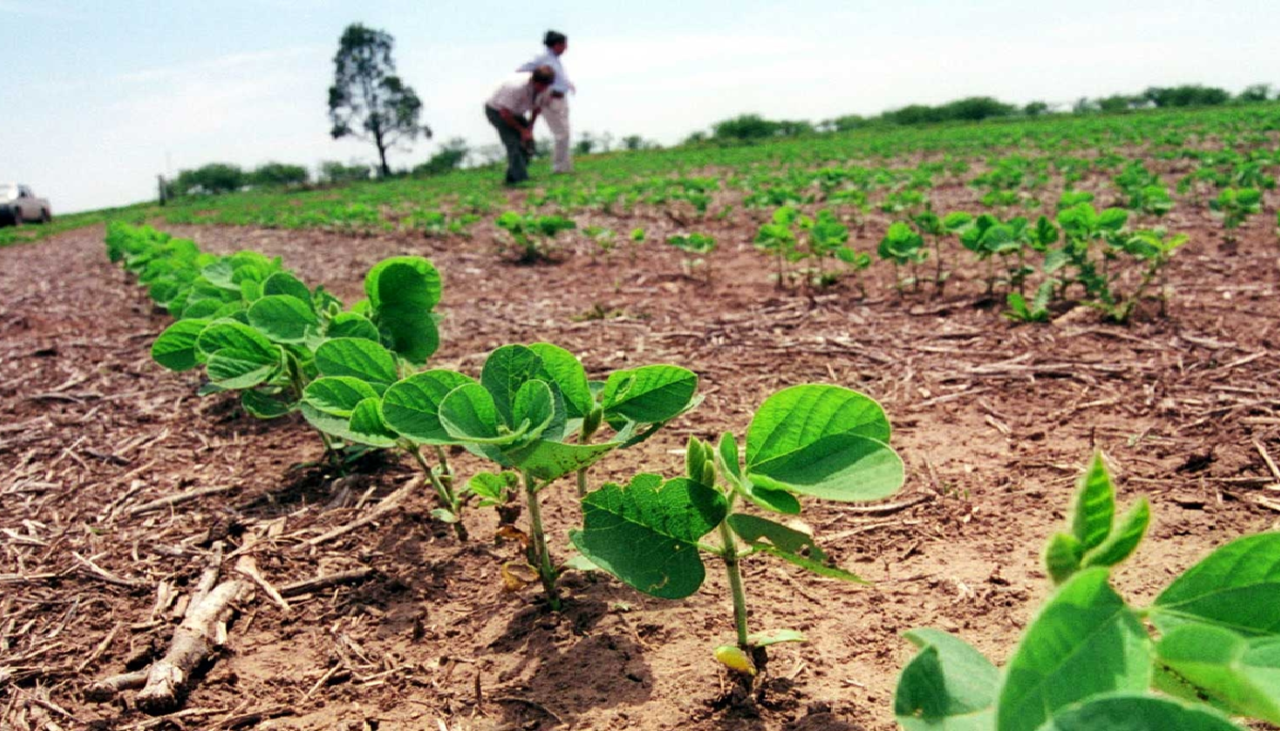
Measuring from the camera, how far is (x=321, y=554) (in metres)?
1.88

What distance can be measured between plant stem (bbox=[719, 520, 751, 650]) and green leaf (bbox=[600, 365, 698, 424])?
0.60 feet

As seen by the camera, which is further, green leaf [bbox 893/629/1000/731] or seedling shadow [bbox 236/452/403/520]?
seedling shadow [bbox 236/452/403/520]

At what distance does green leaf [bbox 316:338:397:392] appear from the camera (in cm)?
160

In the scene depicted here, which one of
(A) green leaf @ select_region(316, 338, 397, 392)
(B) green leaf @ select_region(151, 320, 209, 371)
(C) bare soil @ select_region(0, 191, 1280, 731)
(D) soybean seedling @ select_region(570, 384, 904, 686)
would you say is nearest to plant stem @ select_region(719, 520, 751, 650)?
→ (D) soybean seedling @ select_region(570, 384, 904, 686)

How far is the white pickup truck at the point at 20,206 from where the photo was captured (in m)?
26.7

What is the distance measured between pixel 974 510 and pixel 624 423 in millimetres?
1030

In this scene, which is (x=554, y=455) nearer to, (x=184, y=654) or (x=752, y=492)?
(x=752, y=492)

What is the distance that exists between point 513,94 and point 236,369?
15.4 meters

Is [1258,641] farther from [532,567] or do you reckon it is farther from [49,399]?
[49,399]

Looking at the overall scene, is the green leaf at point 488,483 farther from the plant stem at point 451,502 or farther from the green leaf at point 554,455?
the green leaf at point 554,455

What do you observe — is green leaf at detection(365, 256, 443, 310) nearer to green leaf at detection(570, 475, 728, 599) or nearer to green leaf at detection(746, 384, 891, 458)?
green leaf at detection(570, 475, 728, 599)

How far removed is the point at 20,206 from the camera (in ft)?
90.5

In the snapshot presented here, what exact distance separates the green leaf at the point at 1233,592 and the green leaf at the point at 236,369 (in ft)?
5.79

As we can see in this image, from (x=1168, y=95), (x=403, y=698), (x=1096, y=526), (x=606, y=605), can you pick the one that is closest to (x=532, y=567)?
(x=606, y=605)
